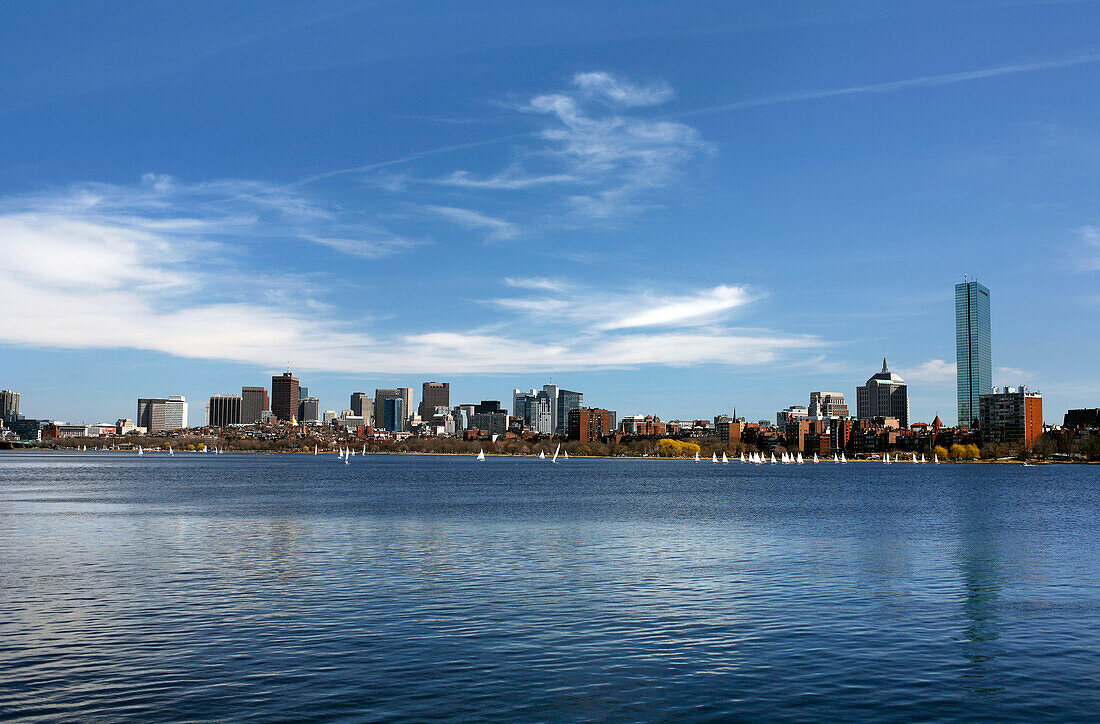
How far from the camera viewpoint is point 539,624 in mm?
30453

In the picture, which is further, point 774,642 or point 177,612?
point 177,612

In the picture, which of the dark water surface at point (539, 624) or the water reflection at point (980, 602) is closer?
the dark water surface at point (539, 624)

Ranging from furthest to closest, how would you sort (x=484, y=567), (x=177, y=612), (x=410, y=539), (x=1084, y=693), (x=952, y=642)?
(x=410, y=539) < (x=484, y=567) < (x=177, y=612) < (x=952, y=642) < (x=1084, y=693)

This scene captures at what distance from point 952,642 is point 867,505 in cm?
8183

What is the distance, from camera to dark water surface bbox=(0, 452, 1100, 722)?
21688 mm

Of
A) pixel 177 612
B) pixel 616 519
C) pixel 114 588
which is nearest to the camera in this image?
pixel 177 612

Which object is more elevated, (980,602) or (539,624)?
(539,624)

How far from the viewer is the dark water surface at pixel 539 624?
2169 cm

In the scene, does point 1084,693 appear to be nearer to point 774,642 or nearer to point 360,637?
point 774,642

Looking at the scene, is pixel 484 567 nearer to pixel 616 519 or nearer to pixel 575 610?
pixel 575 610

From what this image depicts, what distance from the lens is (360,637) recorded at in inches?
1112

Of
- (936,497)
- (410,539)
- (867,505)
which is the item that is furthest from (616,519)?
(936,497)

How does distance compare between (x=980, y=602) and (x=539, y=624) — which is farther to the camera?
(x=980, y=602)

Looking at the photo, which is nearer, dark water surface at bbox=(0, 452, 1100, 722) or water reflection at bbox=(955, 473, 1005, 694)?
dark water surface at bbox=(0, 452, 1100, 722)
